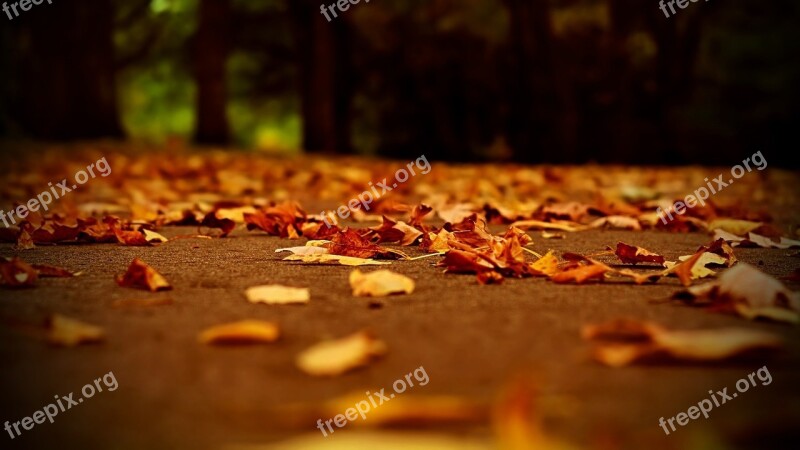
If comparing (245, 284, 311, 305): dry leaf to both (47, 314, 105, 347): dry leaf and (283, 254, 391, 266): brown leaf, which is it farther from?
(283, 254, 391, 266): brown leaf

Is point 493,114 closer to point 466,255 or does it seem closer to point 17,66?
→ point 17,66

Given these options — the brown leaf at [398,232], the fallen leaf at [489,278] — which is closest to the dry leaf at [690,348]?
the fallen leaf at [489,278]

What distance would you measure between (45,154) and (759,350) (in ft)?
30.2

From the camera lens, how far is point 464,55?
699 inches

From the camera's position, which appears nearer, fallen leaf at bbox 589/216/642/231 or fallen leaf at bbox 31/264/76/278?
fallen leaf at bbox 31/264/76/278

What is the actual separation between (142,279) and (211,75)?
13156 mm

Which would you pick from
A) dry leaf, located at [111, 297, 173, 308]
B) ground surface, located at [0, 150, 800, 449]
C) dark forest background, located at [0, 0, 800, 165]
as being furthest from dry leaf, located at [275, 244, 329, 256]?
dark forest background, located at [0, 0, 800, 165]

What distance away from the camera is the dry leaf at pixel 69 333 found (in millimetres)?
1717

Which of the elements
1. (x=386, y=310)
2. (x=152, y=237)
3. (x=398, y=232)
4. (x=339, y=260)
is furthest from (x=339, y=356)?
(x=152, y=237)

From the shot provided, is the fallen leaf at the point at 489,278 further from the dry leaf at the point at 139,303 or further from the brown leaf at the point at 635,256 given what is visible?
the dry leaf at the point at 139,303

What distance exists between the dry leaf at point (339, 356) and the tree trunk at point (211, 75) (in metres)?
13.6

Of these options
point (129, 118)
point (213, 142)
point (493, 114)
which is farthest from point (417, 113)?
point (129, 118)

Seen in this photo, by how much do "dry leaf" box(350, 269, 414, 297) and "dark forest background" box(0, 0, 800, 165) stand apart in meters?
11.3

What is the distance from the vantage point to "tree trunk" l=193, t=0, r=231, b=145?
1485 centimetres
